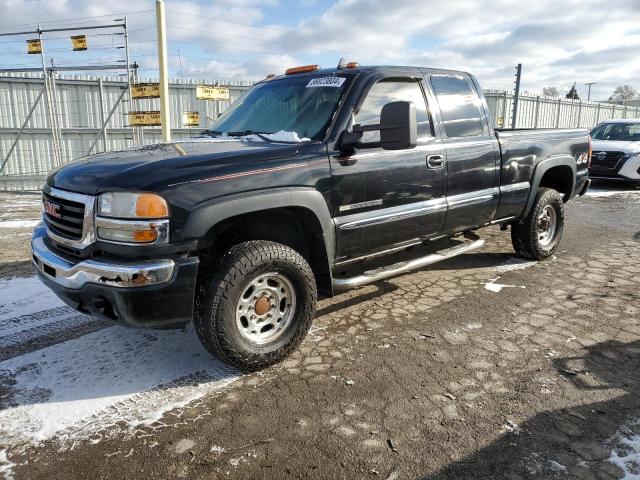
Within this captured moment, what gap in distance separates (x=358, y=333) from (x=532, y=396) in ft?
4.44

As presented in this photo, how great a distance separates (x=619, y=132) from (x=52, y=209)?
13709 millimetres

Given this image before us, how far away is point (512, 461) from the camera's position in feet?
8.02

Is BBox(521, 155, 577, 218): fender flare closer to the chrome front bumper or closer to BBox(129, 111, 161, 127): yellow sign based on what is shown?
the chrome front bumper

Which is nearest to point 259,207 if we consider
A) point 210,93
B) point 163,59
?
point 163,59

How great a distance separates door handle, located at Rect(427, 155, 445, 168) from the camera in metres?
4.17

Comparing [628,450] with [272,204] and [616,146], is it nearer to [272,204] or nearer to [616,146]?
[272,204]

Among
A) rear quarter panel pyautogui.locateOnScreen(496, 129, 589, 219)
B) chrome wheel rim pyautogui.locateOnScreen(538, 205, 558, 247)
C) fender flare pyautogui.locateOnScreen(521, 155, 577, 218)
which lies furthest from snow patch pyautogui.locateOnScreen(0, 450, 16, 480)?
chrome wheel rim pyautogui.locateOnScreen(538, 205, 558, 247)

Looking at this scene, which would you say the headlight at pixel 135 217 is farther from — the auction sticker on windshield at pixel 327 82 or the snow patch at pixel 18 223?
the snow patch at pixel 18 223

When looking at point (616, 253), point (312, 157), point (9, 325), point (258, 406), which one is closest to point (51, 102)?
point (9, 325)

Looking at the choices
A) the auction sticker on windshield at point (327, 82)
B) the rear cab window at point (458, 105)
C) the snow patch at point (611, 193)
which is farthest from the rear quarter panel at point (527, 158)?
the snow patch at point (611, 193)

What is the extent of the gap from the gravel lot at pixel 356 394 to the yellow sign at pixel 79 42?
249 inches

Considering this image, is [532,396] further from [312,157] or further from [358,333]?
[312,157]

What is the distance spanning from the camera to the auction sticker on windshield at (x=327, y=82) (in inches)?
153

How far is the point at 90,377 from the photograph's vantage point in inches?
128
